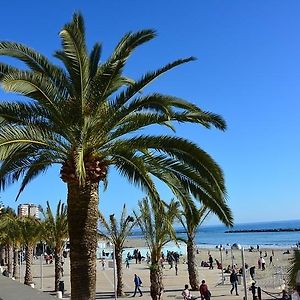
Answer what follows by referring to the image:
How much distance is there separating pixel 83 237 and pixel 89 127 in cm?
209

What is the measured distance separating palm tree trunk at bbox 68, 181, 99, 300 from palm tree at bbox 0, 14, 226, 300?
0.06 feet

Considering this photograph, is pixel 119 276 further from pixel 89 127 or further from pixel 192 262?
pixel 89 127

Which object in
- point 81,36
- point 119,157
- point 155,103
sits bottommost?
point 119,157

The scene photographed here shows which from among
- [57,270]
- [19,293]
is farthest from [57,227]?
[19,293]

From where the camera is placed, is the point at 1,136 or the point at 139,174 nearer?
the point at 1,136

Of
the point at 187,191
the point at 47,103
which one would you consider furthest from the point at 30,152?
the point at 187,191

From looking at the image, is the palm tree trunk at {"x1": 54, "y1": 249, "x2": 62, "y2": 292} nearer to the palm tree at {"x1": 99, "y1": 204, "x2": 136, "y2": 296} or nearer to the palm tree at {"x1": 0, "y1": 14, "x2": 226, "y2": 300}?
the palm tree at {"x1": 99, "y1": 204, "x2": 136, "y2": 296}

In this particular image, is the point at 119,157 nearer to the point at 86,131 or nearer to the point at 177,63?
the point at 86,131

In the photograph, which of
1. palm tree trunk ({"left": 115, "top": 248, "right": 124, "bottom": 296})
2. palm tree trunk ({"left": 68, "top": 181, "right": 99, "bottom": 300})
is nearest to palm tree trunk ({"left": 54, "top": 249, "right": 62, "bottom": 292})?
palm tree trunk ({"left": 115, "top": 248, "right": 124, "bottom": 296})

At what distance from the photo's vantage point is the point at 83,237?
9.38m

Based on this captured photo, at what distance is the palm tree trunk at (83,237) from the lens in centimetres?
926

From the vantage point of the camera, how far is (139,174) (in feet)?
30.8

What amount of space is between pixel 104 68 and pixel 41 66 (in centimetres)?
133

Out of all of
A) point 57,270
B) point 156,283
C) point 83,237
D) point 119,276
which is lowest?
point 156,283
